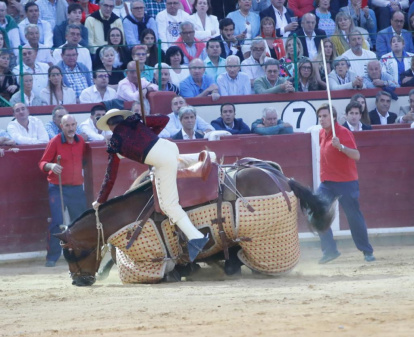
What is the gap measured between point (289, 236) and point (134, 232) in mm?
1320

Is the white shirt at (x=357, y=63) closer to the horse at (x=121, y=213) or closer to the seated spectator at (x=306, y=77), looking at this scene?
the seated spectator at (x=306, y=77)

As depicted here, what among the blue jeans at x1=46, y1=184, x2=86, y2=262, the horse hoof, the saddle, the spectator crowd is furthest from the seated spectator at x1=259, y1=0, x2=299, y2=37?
the horse hoof

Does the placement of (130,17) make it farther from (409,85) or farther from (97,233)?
(97,233)

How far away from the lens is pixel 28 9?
12.0 m

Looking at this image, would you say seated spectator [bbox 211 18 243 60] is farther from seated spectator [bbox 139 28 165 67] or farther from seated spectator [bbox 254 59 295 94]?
seated spectator [bbox 139 28 165 67]

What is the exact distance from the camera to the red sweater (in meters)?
10.0

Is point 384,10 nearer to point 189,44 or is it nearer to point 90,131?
point 189,44

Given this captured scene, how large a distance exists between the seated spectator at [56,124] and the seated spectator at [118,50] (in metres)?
1.36

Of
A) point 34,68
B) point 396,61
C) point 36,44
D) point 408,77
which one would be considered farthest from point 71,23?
point 408,77

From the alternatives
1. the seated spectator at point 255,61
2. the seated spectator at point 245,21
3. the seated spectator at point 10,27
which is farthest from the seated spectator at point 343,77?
the seated spectator at point 10,27

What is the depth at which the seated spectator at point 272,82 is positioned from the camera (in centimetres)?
1202

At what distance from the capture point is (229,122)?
11.3m

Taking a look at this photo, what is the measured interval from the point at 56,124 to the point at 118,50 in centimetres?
180

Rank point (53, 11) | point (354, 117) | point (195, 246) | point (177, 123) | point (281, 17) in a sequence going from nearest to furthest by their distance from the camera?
point (195, 246), point (354, 117), point (177, 123), point (53, 11), point (281, 17)
